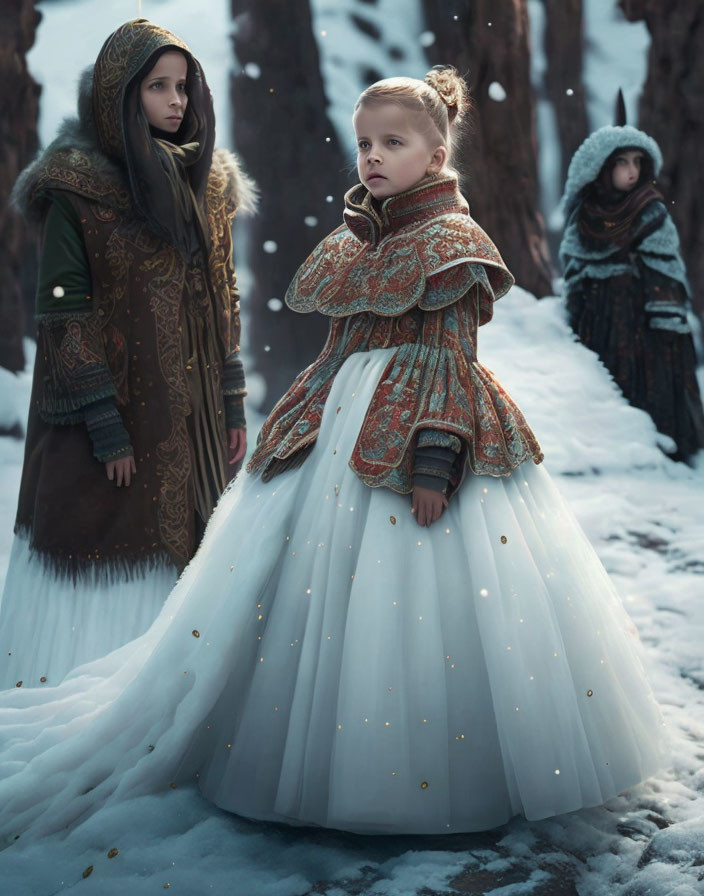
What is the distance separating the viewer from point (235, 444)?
323 centimetres

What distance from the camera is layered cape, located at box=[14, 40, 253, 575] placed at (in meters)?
2.82

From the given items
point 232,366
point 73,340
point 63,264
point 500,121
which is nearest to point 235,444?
point 232,366

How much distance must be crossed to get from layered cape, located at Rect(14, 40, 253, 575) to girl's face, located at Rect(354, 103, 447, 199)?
97 cm

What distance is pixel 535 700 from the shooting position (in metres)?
1.95

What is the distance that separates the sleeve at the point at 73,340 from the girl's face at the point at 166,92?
0.34m

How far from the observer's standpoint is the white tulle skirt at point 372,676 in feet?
6.33

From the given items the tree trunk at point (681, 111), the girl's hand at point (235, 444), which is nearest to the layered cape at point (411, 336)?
the girl's hand at point (235, 444)

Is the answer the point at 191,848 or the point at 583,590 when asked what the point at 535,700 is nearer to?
the point at 583,590

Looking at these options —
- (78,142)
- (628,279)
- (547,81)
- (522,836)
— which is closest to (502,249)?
(628,279)

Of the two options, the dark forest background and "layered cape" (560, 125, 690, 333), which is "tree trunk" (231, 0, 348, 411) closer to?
the dark forest background

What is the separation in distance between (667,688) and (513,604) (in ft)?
3.56

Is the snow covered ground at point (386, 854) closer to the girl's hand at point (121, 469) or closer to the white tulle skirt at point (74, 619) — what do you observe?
the white tulle skirt at point (74, 619)

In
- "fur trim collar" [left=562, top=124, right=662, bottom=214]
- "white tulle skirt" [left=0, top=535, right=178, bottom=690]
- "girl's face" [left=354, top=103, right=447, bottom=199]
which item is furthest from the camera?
"fur trim collar" [left=562, top=124, right=662, bottom=214]

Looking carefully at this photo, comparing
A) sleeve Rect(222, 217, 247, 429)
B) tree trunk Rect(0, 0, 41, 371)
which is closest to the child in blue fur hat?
tree trunk Rect(0, 0, 41, 371)
